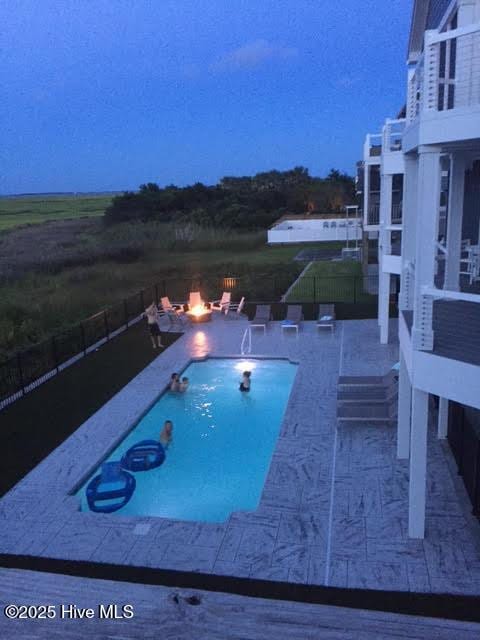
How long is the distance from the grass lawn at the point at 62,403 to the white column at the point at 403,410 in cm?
653

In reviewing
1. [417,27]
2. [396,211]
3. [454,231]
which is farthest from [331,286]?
[454,231]

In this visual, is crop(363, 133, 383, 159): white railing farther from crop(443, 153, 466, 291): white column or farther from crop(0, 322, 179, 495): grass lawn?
crop(443, 153, 466, 291): white column

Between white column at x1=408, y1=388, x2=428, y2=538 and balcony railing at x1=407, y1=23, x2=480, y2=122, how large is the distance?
3.52 meters

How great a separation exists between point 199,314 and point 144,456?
10.9m

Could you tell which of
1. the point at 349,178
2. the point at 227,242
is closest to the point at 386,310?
the point at 227,242

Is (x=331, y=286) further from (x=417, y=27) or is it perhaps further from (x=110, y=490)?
(x=110, y=490)

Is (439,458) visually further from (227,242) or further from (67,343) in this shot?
(227,242)

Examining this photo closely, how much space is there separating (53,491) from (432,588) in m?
5.88

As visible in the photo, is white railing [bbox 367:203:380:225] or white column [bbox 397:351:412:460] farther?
white railing [bbox 367:203:380:225]

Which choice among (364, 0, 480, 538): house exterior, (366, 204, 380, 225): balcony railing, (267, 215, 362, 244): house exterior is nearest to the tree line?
(267, 215, 362, 244): house exterior

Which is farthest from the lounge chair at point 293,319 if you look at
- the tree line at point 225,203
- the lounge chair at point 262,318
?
the tree line at point 225,203

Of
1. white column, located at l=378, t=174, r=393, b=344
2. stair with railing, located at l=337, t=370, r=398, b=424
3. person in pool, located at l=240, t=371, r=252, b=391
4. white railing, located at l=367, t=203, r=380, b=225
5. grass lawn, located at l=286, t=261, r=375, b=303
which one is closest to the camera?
stair with railing, located at l=337, t=370, r=398, b=424

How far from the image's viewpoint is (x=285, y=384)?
47.0 feet

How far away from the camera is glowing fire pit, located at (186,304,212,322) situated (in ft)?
68.2
